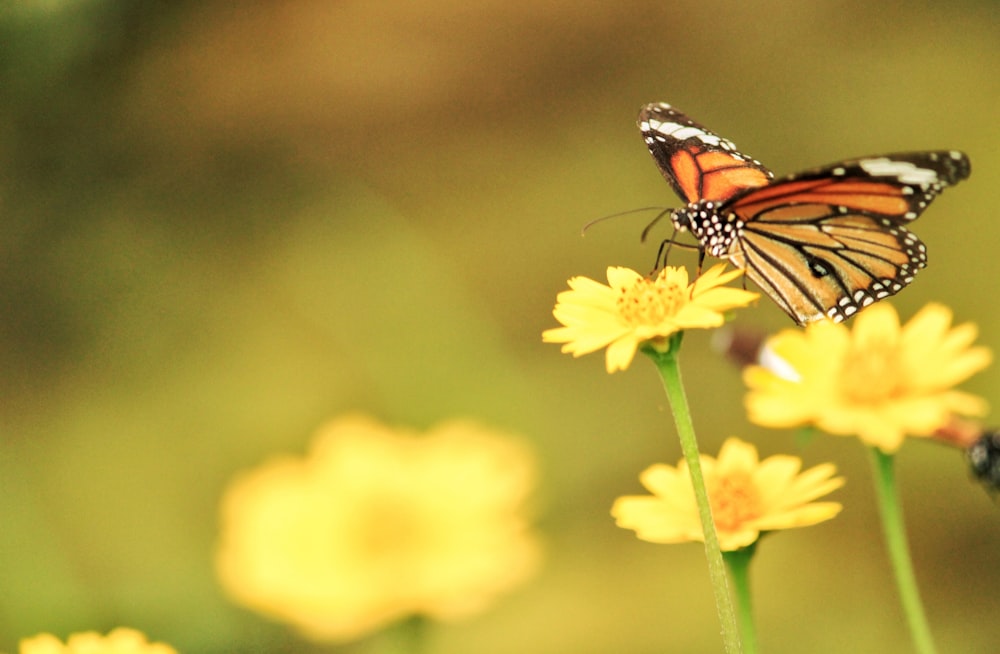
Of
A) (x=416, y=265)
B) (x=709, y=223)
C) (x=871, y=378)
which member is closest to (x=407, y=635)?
(x=871, y=378)

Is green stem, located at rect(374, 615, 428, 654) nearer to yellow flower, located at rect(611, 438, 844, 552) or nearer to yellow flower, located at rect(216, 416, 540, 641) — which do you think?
yellow flower, located at rect(216, 416, 540, 641)

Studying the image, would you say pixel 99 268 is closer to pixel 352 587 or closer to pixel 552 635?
pixel 552 635

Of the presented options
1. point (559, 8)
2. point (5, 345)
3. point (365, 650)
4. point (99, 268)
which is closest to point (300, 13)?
point (559, 8)

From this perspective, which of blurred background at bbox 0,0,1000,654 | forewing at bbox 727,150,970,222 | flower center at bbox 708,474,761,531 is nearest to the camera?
flower center at bbox 708,474,761,531

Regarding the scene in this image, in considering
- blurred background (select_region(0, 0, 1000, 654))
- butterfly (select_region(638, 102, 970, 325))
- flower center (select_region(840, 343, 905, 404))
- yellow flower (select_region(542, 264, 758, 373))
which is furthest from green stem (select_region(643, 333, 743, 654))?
blurred background (select_region(0, 0, 1000, 654))

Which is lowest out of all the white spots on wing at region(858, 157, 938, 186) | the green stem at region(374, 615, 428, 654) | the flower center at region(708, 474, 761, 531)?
the green stem at region(374, 615, 428, 654)

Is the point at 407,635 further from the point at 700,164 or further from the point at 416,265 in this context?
the point at 416,265
